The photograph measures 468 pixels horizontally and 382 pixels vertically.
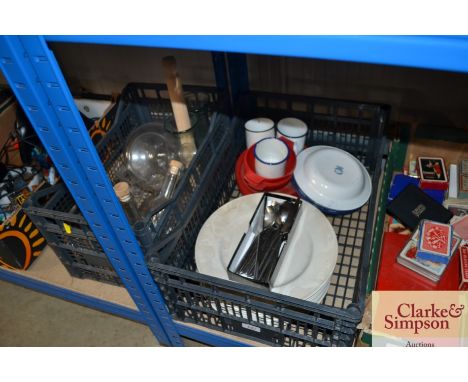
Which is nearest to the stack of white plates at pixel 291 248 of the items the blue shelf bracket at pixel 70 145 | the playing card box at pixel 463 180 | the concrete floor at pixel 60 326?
the blue shelf bracket at pixel 70 145

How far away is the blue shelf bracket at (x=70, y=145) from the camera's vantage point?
0.47 meters

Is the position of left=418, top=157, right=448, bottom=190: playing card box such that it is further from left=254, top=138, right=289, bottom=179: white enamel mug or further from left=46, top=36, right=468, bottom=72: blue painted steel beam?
left=46, top=36, right=468, bottom=72: blue painted steel beam

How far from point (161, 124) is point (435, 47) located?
0.84m

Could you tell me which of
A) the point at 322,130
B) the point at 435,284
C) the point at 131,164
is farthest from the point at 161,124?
the point at 435,284

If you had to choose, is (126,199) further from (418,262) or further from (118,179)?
(418,262)

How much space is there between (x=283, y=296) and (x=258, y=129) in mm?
488

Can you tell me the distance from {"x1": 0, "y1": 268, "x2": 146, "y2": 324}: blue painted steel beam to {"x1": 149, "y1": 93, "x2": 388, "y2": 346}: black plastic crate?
17 centimetres

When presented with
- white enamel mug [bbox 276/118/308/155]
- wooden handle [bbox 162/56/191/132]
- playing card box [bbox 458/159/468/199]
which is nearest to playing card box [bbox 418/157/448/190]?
playing card box [bbox 458/159/468/199]

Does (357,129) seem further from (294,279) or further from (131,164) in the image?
(131,164)

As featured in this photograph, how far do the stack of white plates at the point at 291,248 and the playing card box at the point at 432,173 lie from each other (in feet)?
1.08

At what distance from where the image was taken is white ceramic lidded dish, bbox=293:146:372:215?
0.94 meters

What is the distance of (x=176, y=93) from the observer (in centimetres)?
89

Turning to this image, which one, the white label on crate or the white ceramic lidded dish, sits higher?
the white ceramic lidded dish

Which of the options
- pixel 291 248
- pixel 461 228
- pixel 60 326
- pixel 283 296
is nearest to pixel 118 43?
pixel 283 296
